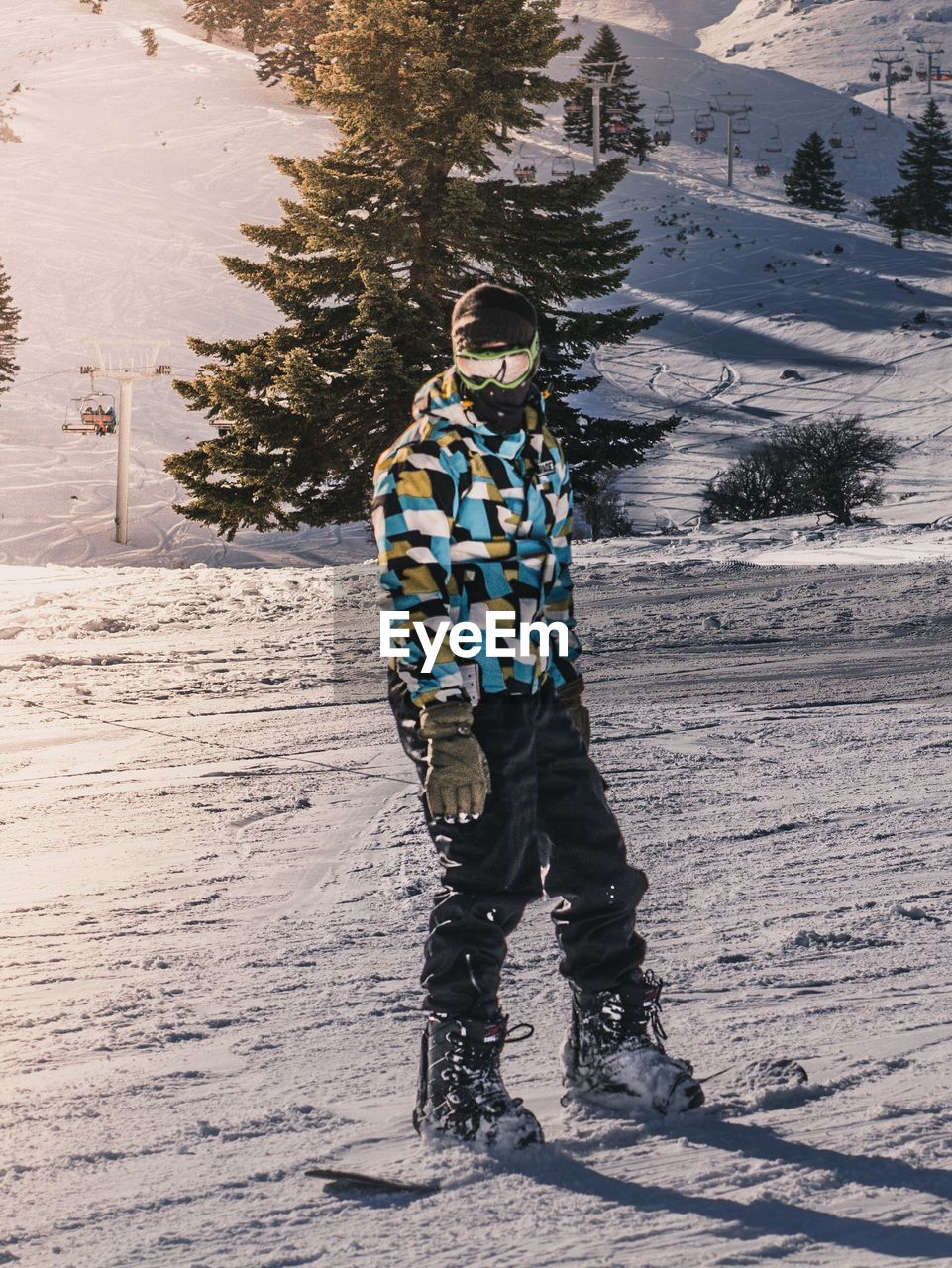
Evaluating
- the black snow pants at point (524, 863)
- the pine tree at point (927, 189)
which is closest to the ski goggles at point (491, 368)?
the black snow pants at point (524, 863)

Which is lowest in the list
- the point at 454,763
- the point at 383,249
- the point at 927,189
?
the point at 454,763

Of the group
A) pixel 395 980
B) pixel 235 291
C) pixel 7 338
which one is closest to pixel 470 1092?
pixel 395 980

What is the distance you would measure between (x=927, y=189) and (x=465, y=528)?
87.4 meters

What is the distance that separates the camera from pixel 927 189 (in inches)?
3187

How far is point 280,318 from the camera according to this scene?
192 ft

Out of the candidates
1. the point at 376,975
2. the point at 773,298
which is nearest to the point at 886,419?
the point at 773,298

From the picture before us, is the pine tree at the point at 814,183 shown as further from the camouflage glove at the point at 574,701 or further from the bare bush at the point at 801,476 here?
the camouflage glove at the point at 574,701

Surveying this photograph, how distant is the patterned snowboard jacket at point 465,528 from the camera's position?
275 cm

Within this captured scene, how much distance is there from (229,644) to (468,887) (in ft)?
24.9

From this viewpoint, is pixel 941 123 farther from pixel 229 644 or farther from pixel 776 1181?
pixel 776 1181

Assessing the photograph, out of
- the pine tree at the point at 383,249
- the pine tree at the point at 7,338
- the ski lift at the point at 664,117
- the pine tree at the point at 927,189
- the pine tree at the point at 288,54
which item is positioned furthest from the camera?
the ski lift at the point at 664,117

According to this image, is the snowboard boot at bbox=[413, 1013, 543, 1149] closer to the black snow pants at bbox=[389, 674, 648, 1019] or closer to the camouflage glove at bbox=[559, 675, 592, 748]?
the black snow pants at bbox=[389, 674, 648, 1019]

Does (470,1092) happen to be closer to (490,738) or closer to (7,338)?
(490,738)

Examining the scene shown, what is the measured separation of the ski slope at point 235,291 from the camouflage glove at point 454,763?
17.7 meters
